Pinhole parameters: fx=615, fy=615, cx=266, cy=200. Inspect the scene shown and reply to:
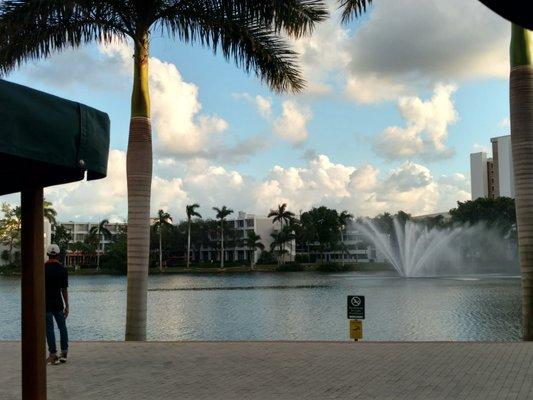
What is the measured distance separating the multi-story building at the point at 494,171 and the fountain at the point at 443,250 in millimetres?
55965

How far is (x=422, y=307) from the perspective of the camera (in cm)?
2541

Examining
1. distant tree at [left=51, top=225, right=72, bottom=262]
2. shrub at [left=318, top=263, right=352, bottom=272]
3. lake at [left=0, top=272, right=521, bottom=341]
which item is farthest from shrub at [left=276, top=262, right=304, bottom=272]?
lake at [left=0, top=272, right=521, bottom=341]

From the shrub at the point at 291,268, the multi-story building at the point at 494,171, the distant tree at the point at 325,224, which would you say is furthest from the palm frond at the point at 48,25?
the multi-story building at the point at 494,171

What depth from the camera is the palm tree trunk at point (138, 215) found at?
1239cm

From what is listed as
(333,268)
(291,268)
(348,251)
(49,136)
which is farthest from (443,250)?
(49,136)

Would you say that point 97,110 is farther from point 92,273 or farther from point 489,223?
point 92,273

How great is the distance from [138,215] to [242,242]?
109 metres

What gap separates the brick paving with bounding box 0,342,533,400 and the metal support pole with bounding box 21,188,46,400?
3.44 m

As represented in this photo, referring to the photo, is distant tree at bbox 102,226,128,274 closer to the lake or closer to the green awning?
the lake

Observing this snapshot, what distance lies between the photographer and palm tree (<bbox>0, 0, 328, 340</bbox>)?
12.4 m

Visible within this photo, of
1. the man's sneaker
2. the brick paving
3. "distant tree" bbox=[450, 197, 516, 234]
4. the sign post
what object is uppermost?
"distant tree" bbox=[450, 197, 516, 234]

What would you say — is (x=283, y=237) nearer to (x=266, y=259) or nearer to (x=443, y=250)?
(x=266, y=259)

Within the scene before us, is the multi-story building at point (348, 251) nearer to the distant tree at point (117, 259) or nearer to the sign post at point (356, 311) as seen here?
the distant tree at point (117, 259)

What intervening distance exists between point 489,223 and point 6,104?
83.2 metres
